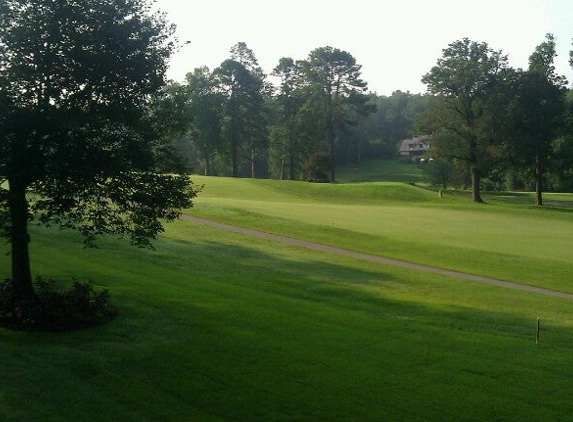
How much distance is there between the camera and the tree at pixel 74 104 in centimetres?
1237

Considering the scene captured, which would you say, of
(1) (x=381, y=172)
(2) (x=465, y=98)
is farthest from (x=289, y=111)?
(2) (x=465, y=98)

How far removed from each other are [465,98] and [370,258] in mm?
41322

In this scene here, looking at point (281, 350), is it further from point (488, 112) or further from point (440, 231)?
point (488, 112)

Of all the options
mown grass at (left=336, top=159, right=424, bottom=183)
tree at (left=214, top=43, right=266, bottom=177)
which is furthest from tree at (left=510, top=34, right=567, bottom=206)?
mown grass at (left=336, top=159, right=424, bottom=183)

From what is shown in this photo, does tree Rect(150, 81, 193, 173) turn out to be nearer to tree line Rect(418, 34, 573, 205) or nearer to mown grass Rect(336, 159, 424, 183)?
tree line Rect(418, 34, 573, 205)

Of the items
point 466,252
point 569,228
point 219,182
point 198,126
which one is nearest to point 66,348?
point 466,252

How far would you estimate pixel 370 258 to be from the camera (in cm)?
2831

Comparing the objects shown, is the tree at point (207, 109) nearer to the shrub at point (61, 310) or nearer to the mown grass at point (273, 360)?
the mown grass at point (273, 360)

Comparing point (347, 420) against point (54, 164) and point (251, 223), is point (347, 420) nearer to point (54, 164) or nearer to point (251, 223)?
point (54, 164)

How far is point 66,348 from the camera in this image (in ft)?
39.2

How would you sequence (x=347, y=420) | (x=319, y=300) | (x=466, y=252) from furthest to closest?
1. (x=466, y=252)
2. (x=319, y=300)
3. (x=347, y=420)

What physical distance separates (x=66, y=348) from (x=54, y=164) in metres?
3.54

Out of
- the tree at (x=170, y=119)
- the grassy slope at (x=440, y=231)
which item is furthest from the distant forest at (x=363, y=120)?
the grassy slope at (x=440, y=231)

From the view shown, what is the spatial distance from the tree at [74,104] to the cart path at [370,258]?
50.7 feet
